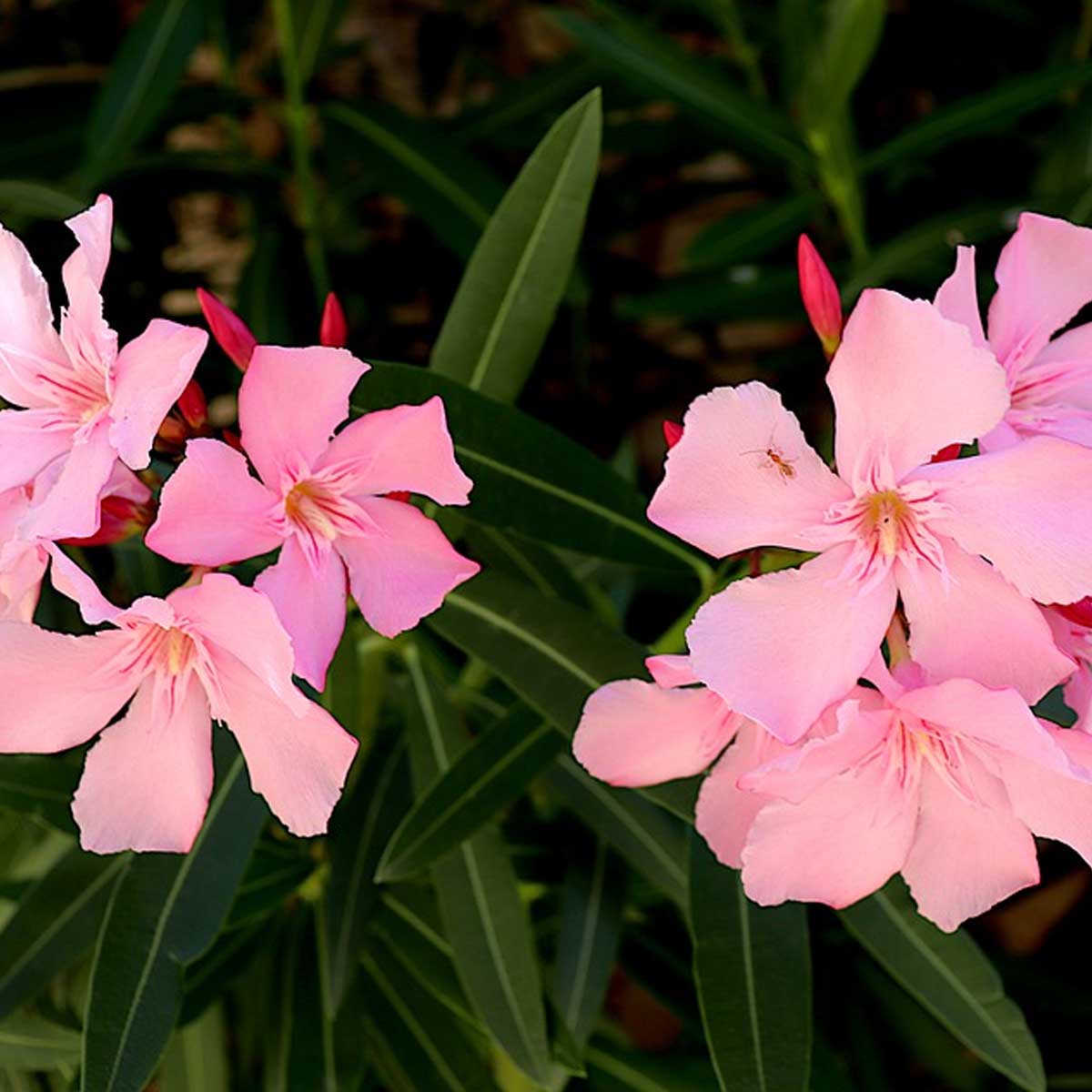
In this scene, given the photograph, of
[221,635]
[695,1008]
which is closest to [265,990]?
[695,1008]

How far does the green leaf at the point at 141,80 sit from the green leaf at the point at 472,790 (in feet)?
2.39

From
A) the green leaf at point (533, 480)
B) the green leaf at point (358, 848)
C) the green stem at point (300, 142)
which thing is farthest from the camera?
the green stem at point (300, 142)

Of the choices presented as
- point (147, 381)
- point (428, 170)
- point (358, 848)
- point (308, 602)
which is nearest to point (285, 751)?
point (308, 602)

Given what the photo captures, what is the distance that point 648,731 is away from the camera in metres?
0.78

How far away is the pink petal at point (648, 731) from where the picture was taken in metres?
0.77

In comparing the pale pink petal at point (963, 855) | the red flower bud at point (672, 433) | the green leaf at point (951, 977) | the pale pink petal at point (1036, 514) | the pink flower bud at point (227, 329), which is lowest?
the green leaf at point (951, 977)

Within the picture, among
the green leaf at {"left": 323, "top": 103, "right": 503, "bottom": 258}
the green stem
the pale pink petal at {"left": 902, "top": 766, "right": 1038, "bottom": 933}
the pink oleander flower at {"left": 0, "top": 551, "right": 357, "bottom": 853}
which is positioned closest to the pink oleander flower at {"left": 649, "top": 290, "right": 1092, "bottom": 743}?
the pale pink petal at {"left": 902, "top": 766, "right": 1038, "bottom": 933}

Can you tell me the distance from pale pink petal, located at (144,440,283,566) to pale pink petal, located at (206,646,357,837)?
0.23ft

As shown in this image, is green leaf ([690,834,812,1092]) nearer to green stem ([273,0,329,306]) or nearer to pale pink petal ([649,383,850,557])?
pale pink petal ([649,383,850,557])

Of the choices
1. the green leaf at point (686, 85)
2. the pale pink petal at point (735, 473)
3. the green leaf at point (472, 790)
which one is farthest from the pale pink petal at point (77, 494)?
the green leaf at point (686, 85)

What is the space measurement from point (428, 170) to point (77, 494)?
3.08 ft

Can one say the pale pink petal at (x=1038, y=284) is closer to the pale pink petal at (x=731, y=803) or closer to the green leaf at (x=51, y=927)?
the pale pink petal at (x=731, y=803)

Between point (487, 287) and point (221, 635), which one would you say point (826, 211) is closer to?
point (487, 287)

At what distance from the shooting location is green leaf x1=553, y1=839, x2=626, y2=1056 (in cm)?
112
